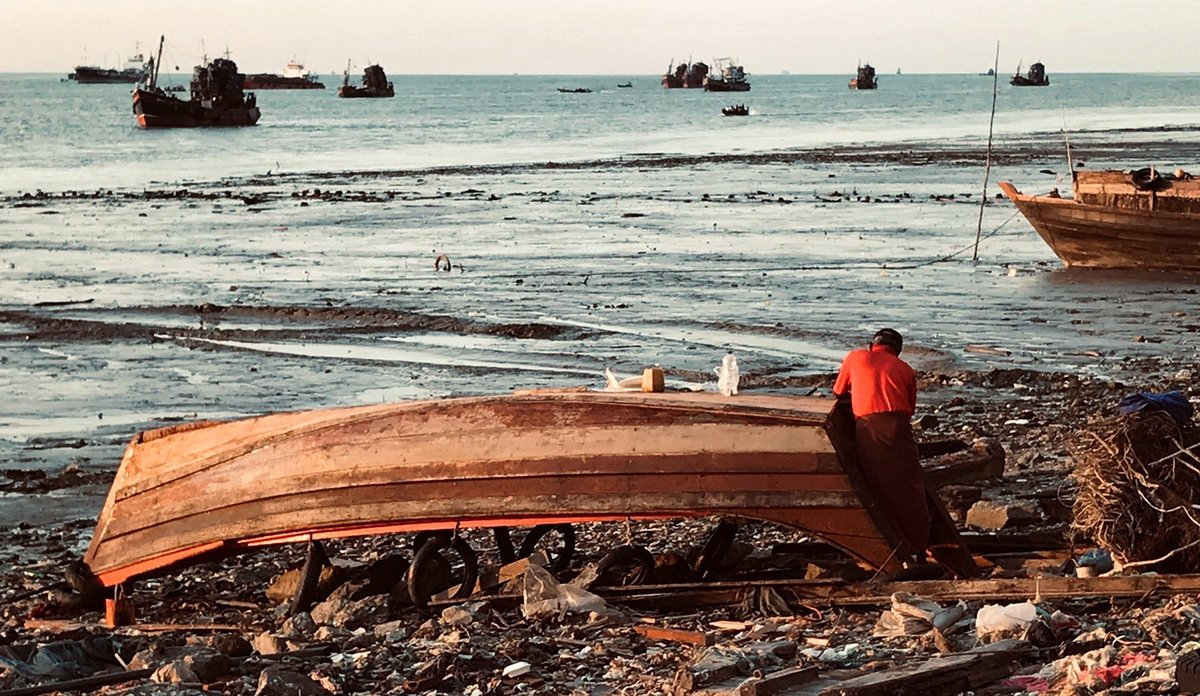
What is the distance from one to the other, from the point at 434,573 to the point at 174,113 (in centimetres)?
8689

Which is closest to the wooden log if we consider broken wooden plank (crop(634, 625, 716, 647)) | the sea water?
broken wooden plank (crop(634, 625, 716, 647))

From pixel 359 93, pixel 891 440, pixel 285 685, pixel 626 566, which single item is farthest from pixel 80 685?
pixel 359 93

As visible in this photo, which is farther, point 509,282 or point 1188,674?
point 509,282

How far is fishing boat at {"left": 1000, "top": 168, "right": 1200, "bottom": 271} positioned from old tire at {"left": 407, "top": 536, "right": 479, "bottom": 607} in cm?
1661

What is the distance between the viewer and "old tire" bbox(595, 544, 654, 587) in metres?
9.07

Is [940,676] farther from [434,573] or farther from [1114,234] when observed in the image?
[1114,234]

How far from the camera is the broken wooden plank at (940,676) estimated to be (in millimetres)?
6543

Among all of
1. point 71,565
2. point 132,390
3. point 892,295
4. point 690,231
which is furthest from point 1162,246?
point 71,565

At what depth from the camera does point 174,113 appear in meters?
91.9

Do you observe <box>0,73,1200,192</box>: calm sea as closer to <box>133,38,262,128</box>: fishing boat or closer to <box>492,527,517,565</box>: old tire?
<box>133,38,262,128</box>: fishing boat

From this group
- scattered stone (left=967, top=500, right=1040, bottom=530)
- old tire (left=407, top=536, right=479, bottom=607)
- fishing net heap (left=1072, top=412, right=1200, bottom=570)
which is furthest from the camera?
scattered stone (left=967, top=500, right=1040, bottom=530)

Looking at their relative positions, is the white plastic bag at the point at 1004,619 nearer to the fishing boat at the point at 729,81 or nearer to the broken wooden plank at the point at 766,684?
the broken wooden plank at the point at 766,684

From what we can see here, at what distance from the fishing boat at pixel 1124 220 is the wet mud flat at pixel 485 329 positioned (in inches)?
18.0

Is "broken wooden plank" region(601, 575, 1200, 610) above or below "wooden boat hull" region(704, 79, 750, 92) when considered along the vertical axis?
below
